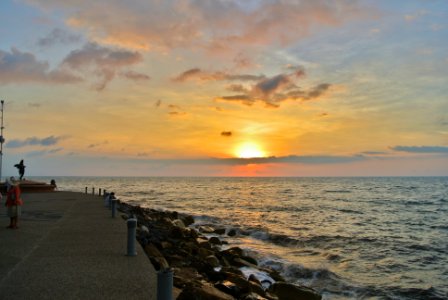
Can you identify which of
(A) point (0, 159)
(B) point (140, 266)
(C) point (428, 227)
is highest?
(A) point (0, 159)

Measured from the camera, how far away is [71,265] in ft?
28.9

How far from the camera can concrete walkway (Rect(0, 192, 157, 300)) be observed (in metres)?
6.99

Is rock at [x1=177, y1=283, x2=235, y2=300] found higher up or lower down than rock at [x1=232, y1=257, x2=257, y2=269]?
higher up

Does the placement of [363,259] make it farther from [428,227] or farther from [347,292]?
[428,227]

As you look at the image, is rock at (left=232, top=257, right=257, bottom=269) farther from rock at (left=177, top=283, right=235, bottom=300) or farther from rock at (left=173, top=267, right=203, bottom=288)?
rock at (left=177, top=283, right=235, bottom=300)

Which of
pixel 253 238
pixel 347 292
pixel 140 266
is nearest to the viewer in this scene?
pixel 140 266

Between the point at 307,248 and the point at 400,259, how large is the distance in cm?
417

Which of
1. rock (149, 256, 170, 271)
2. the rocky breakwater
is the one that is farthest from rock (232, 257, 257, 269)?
rock (149, 256, 170, 271)

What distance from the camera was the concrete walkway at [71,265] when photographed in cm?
699

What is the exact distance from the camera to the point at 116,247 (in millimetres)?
10867

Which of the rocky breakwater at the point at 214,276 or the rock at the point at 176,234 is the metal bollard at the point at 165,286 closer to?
the rocky breakwater at the point at 214,276

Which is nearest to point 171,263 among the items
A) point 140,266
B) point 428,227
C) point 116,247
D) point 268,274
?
point 116,247

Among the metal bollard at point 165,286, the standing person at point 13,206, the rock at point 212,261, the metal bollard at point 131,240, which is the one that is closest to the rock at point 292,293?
the rock at point 212,261

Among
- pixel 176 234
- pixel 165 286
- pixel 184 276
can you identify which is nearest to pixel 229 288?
pixel 184 276
